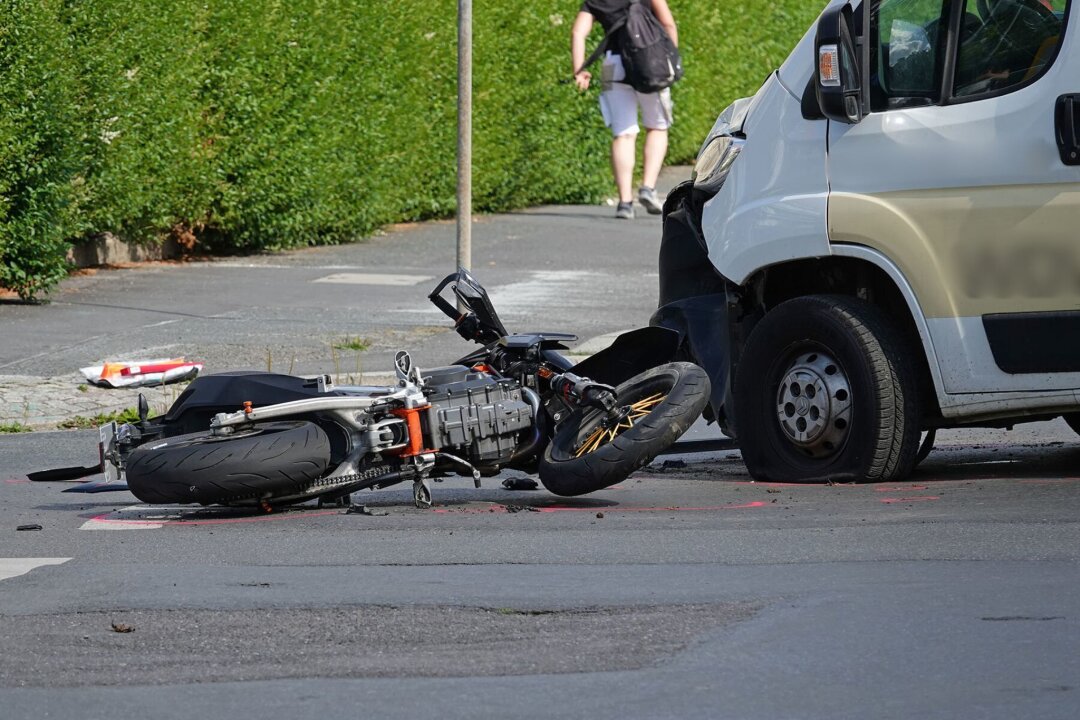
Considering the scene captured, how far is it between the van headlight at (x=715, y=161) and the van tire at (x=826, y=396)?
25.6 inches

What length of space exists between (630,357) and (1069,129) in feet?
6.46

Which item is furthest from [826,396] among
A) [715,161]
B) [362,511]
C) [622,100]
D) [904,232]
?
[622,100]

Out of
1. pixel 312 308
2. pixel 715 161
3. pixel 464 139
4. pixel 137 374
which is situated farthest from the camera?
pixel 312 308

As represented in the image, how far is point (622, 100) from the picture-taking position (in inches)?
738

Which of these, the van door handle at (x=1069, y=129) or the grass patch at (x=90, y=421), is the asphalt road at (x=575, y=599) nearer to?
the grass patch at (x=90, y=421)

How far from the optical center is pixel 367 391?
7543 mm

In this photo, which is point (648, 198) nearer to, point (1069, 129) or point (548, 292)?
point (548, 292)

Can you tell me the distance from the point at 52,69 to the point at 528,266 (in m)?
4.87

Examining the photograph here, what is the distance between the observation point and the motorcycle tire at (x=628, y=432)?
7.36 meters

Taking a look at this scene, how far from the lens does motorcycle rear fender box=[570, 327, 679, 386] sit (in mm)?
8141

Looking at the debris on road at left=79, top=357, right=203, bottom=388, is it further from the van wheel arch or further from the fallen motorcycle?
the van wheel arch

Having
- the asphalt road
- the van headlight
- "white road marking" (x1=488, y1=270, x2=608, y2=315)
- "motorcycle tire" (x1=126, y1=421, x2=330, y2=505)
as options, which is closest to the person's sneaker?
"white road marking" (x1=488, y1=270, x2=608, y2=315)

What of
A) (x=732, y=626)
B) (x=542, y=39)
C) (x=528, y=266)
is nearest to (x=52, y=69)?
(x=528, y=266)

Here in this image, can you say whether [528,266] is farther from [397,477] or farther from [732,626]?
[732,626]
